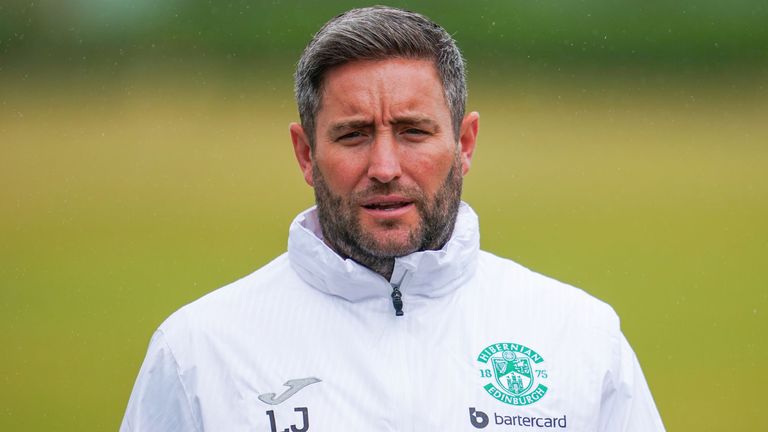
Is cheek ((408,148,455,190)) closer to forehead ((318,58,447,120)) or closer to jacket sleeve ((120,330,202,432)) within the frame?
forehead ((318,58,447,120))

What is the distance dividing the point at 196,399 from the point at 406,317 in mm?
386

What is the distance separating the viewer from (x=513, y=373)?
70.1 inches

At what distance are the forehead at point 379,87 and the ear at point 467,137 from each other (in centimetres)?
12

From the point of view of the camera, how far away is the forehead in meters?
1.80

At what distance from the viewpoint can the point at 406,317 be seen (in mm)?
1799

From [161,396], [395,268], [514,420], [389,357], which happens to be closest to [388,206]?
[395,268]

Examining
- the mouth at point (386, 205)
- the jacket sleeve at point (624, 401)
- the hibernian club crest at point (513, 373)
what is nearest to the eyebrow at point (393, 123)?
the mouth at point (386, 205)

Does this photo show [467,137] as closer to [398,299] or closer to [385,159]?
[385,159]

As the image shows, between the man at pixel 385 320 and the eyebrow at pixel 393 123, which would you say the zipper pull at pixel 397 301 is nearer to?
the man at pixel 385 320

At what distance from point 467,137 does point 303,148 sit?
1.01ft

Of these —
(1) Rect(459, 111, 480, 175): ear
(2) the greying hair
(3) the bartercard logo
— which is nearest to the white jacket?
(3) the bartercard logo

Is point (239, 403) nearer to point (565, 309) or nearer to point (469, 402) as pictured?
point (469, 402)

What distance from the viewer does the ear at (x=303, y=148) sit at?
6.37ft

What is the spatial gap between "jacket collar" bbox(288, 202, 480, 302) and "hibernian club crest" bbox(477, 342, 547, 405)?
5.5 inches
